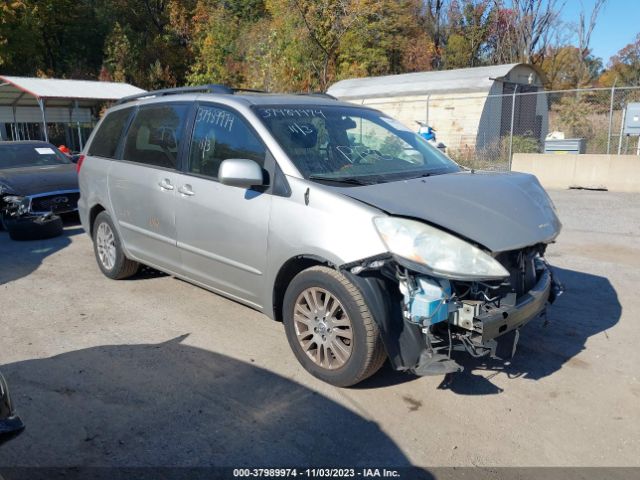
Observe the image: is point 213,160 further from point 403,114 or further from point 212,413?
point 403,114

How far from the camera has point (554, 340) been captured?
4332 mm

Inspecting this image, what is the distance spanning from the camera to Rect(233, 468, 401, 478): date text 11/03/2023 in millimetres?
2773

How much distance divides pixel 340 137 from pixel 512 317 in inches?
75.9

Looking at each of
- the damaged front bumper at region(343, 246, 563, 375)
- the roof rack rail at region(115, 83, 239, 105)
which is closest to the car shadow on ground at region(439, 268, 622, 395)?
the damaged front bumper at region(343, 246, 563, 375)

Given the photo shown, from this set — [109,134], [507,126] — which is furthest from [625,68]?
[109,134]

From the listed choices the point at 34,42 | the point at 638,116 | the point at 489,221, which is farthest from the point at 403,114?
the point at 34,42

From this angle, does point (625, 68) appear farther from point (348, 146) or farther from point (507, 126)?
point (348, 146)

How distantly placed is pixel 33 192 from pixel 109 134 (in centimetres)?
362

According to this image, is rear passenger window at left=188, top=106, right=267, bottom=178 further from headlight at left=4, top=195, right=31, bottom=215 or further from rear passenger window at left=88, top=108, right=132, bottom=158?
headlight at left=4, top=195, right=31, bottom=215

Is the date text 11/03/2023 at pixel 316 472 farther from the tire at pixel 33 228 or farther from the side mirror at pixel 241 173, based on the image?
the tire at pixel 33 228

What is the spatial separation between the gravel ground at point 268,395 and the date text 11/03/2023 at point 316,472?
6 cm

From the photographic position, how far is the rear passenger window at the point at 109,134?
5.68 metres

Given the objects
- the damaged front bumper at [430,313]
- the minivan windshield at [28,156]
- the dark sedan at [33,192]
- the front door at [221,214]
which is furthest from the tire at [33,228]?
the damaged front bumper at [430,313]

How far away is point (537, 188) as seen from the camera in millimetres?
4109
